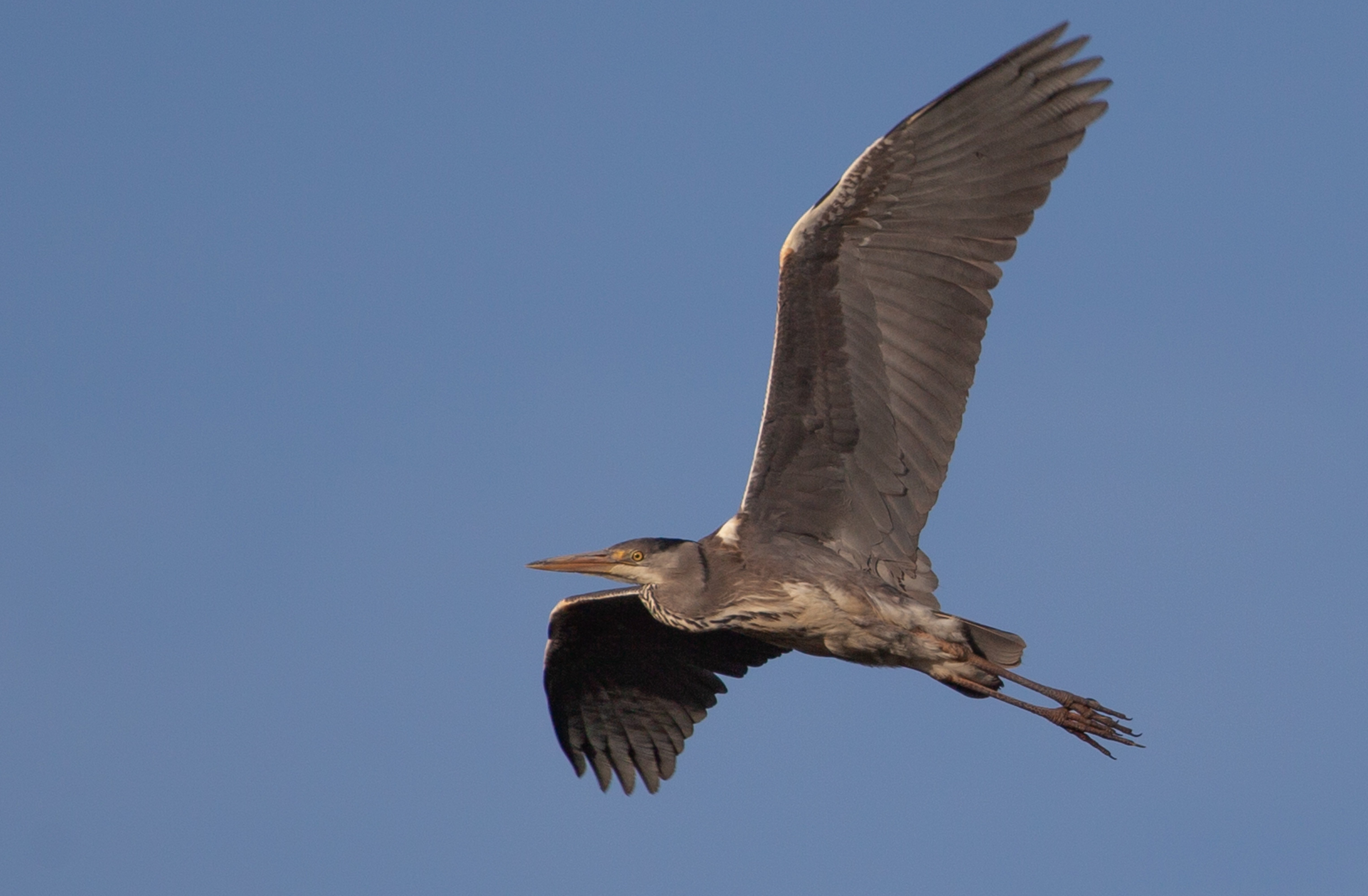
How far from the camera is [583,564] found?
11297 mm

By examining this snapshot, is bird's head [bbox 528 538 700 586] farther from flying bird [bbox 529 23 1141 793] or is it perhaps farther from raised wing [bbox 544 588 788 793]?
raised wing [bbox 544 588 788 793]

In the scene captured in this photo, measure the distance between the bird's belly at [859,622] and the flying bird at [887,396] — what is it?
0.01 m

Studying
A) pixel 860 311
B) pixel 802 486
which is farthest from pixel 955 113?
pixel 802 486

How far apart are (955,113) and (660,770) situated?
5.43m

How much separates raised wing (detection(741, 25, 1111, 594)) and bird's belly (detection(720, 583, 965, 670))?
2.44 feet

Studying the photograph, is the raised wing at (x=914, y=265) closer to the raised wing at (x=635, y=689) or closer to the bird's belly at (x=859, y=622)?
the bird's belly at (x=859, y=622)

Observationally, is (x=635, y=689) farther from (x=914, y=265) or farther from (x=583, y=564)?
(x=914, y=265)

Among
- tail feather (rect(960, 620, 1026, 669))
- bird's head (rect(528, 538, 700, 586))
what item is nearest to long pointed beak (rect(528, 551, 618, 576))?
bird's head (rect(528, 538, 700, 586))

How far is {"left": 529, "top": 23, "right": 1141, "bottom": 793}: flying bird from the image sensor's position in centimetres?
1002

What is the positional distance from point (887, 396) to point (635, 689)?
11.7 feet

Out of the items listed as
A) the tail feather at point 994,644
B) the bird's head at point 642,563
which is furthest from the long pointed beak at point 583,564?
the tail feather at point 994,644

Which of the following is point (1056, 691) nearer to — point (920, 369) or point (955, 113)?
point (920, 369)

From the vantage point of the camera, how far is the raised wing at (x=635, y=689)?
12602mm

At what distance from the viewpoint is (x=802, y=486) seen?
1057cm
